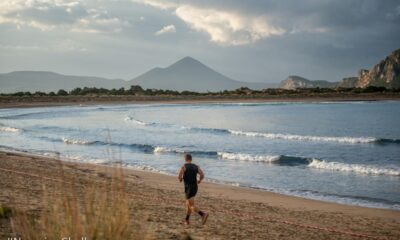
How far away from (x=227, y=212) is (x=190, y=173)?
102 inches

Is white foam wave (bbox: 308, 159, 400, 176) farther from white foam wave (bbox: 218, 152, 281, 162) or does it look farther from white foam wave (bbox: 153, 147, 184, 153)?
white foam wave (bbox: 153, 147, 184, 153)

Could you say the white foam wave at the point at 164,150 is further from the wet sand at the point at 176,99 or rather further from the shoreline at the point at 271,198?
the wet sand at the point at 176,99

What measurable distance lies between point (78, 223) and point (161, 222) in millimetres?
5057

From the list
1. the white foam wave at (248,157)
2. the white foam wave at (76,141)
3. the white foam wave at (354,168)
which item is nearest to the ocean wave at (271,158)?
the white foam wave at (248,157)

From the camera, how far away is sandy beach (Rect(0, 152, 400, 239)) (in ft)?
30.9

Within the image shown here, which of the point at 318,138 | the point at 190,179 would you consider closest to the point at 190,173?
the point at 190,179

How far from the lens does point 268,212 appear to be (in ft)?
39.7

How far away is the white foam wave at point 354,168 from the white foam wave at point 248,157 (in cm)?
207

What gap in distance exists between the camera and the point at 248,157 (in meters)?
24.3

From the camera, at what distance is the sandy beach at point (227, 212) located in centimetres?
942

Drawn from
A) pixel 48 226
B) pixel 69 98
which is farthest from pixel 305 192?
pixel 69 98

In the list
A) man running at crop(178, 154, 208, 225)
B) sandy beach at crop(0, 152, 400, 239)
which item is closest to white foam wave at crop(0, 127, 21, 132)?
sandy beach at crop(0, 152, 400, 239)

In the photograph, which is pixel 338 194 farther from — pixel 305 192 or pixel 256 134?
pixel 256 134

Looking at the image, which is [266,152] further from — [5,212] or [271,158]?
[5,212]
